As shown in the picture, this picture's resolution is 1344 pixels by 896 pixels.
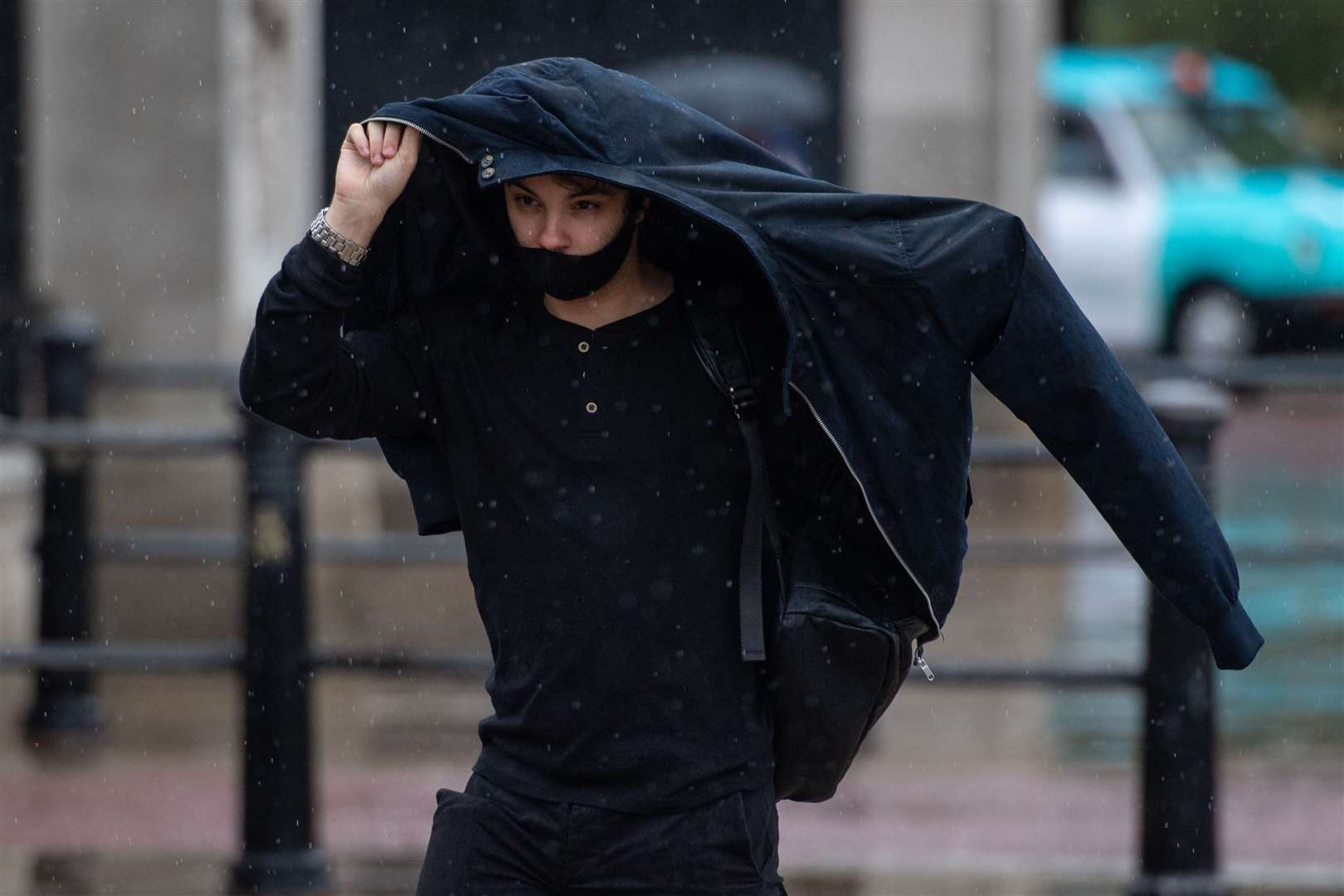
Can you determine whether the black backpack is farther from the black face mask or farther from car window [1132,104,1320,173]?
car window [1132,104,1320,173]

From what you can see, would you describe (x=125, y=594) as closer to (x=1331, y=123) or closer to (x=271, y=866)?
(x=271, y=866)

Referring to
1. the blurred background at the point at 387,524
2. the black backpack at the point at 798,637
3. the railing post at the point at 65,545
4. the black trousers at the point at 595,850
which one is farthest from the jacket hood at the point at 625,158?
the railing post at the point at 65,545

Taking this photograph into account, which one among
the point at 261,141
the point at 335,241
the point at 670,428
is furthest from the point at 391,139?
the point at 261,141

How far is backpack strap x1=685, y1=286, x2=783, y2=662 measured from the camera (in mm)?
3090

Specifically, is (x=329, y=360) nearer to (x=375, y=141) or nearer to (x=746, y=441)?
(x=375, y=141)

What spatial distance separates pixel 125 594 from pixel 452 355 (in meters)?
5.81

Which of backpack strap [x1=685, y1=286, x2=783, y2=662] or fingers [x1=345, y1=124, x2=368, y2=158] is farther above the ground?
fingers [x1=345, y1=124, x2=368, y2=158]

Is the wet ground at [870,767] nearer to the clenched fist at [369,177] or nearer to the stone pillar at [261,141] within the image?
the stone pillar at [261,141]

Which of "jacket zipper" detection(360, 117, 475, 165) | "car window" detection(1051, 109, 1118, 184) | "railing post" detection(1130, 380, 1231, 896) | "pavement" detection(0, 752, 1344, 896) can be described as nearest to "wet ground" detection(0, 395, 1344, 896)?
"pavement" detection(0, 752, 1344, 896)

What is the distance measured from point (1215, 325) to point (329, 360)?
1565cm

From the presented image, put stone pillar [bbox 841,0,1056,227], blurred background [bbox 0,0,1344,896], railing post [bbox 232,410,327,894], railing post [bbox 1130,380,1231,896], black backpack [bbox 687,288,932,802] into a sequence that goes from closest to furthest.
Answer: black backpack [bbox 687,288,932,802]
railing post [bbox 1130,380,1231,896]
railing post [bbox 232,410,327,894]
blurred background [bbox 0,0,1344,896]
stone pillar [bbox 841,0,1056,227]

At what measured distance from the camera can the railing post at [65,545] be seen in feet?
24.6

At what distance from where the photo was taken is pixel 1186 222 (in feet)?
58.2

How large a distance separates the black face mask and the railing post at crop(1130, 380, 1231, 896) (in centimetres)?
262
